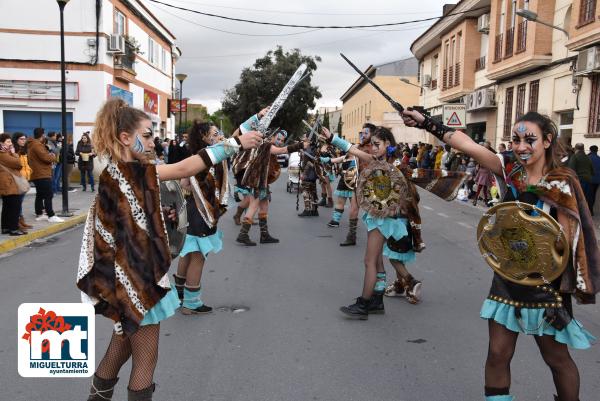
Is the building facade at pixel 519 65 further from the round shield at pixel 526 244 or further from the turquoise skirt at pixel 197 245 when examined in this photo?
the round shield at pixel 526 244

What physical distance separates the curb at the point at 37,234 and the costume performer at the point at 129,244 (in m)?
6.69

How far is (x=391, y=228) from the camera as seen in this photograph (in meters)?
5.38

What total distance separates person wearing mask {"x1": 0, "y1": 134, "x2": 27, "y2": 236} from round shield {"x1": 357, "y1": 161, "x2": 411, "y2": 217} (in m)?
6.44

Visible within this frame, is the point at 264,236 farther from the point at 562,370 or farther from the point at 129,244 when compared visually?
the point at 562,370

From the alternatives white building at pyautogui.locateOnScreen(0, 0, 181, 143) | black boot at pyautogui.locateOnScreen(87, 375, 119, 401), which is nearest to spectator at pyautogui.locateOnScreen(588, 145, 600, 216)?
black boot at pyautogui.locateOnScreen(87, 375, 119, 401)

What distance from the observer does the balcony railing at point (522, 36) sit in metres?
19.1

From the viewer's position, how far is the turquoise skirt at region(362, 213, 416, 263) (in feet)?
17.1

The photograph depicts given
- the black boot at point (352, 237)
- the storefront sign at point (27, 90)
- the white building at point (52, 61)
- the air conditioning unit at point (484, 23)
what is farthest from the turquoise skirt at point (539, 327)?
the storefront sign at point (27, 90)

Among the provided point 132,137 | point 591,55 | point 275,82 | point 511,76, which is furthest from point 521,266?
point 275,82

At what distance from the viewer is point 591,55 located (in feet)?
46.7

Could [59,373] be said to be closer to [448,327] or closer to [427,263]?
[448,327]

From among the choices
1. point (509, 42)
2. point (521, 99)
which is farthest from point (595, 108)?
point (509, 42)

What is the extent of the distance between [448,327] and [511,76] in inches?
704

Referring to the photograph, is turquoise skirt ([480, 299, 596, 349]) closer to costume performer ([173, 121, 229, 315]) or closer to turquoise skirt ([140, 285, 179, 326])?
turquoise skirt ([140, 285, 179, 326])
